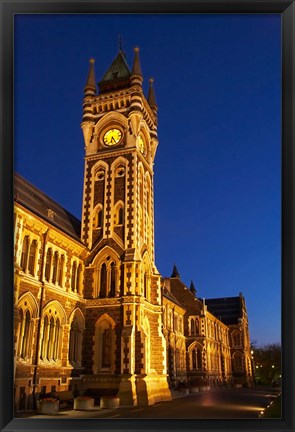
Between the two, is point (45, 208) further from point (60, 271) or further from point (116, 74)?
point (116, 74)

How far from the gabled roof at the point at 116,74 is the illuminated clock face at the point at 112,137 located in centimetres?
300

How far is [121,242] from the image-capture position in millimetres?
21125

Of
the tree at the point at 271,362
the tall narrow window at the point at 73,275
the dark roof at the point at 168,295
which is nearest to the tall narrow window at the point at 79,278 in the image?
the tall narrow window at the point at 73,275

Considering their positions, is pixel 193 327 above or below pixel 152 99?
below

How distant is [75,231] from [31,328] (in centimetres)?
700

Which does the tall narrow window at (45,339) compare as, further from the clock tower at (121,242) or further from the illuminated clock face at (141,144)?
the illuminated clock face at (141,144)

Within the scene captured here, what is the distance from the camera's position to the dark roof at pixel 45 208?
52.1ft

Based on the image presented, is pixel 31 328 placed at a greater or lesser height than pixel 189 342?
greater

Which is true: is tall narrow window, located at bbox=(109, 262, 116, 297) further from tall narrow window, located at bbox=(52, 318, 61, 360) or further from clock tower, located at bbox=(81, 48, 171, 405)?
tall narrow window, located at bbox=(52, 318, 61, 360)

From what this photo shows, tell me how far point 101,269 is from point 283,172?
13.2 meters

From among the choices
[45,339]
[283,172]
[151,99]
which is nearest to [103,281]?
[45,339]

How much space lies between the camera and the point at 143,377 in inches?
750

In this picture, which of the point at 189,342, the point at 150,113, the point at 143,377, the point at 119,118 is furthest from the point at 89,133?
the point at 189,342

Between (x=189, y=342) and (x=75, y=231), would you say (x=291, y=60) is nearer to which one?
(x=75, y=231)
